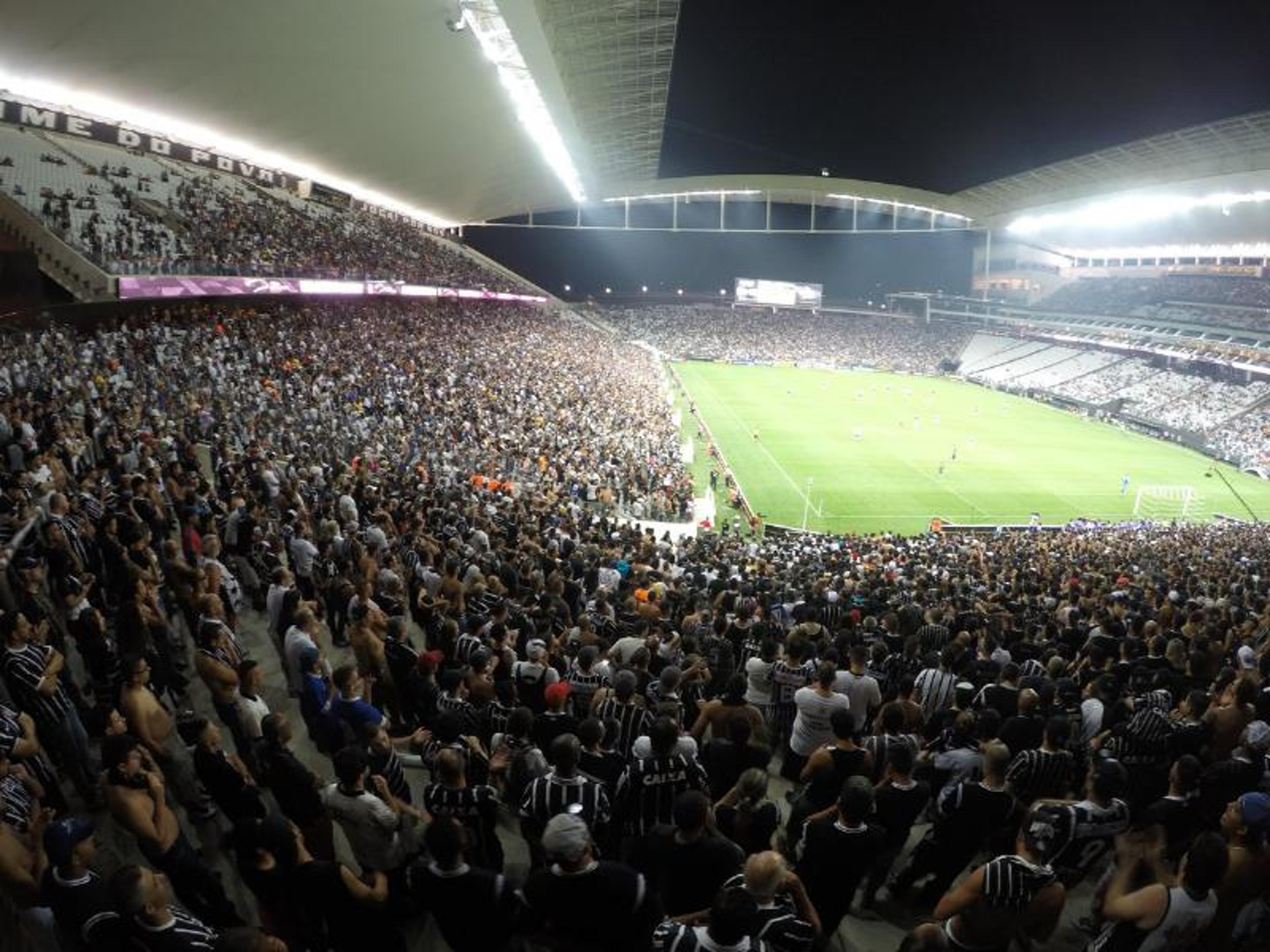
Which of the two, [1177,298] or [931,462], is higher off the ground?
[1177,298]

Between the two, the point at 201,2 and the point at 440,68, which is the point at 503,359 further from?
the point at 201,2

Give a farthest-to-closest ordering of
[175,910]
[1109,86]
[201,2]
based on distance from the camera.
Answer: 1. [1109,86]
2. [201,2]
3. [175,910]

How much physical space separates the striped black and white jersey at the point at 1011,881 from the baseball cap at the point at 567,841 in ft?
5.85

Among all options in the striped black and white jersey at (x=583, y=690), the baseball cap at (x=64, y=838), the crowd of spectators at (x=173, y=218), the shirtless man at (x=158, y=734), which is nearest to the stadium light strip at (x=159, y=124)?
the crowd of spectators at (x=173, y=218)

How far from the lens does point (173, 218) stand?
27422 millimetres

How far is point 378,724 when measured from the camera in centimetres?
439

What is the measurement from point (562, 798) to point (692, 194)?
263ft

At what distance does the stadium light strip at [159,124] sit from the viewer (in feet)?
75.8

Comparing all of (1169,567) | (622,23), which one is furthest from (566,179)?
(1169,567)

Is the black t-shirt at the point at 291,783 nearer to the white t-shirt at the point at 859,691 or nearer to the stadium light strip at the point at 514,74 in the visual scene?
the white t-shirt at the point at 859,691

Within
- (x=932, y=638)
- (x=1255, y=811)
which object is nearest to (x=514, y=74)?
(x=932, y=638)

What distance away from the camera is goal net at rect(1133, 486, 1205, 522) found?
2898 cm

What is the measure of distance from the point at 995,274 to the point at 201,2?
86.0 metres

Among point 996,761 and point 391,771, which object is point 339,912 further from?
point 996,761
